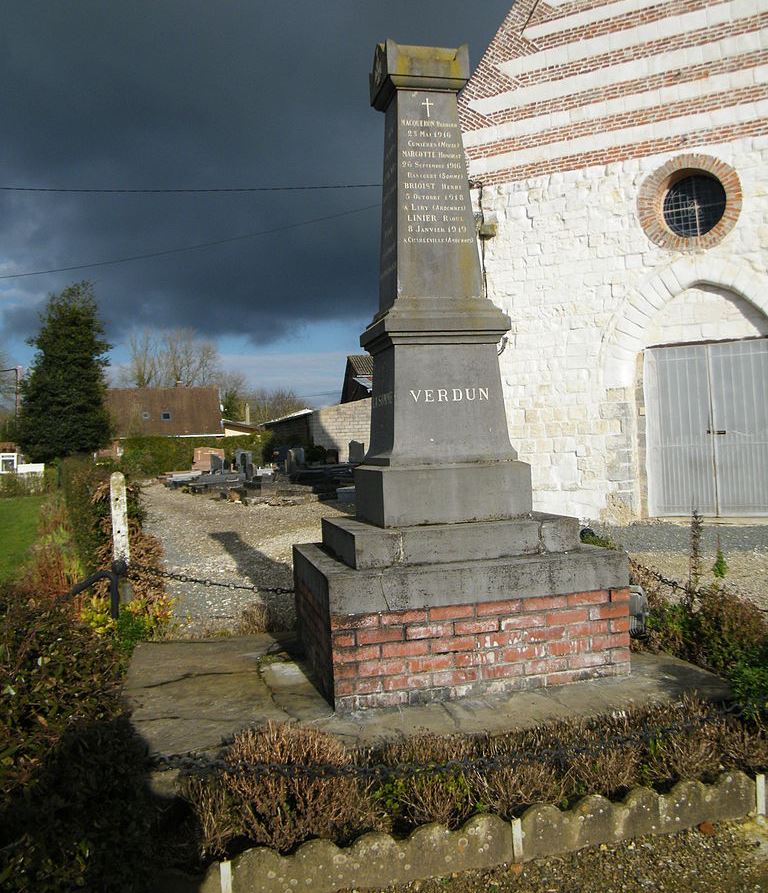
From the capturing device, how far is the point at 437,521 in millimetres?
4020

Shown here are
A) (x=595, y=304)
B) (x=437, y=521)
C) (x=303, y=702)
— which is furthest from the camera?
(x=595, y=304)

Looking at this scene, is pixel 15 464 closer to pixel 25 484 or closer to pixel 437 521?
pixel 25 484

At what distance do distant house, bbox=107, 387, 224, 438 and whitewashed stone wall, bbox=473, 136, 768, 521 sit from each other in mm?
41062

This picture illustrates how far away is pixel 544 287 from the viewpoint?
12.0m

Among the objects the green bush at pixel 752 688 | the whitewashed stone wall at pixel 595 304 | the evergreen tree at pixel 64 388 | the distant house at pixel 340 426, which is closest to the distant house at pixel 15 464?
the evergreen tree at pixel 64 388

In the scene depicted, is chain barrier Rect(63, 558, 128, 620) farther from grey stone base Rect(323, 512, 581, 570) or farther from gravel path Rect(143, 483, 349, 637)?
grey stone base Rect(323, 512, 581, 570)

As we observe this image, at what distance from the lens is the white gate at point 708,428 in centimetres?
1105

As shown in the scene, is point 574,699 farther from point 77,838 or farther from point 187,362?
point 187,362

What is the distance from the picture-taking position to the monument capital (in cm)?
448

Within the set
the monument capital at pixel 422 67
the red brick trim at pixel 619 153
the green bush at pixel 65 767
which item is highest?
the red brick trim at pixel 619 153

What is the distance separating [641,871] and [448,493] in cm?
203

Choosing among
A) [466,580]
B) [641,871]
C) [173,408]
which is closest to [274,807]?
[641,871]

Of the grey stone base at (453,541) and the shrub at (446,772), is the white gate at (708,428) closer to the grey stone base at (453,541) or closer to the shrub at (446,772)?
the grey stone base at (453,541)

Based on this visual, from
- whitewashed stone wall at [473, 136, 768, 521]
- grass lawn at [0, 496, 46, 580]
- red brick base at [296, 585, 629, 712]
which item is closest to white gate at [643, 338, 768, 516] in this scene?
whitewashed stone wall at [473, 136, 768, 521]
